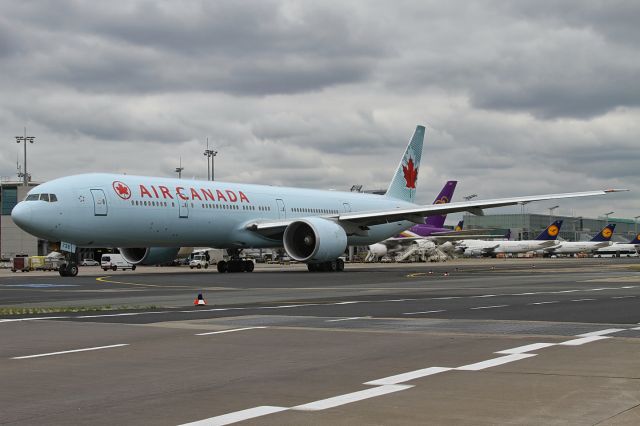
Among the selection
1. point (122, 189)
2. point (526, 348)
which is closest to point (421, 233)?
point (122, 189)

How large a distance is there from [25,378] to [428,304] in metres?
12.3

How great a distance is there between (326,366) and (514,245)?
119026 mm

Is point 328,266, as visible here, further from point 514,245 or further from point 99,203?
point 514,245

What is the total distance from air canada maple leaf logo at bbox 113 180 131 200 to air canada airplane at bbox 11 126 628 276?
0.17 ft

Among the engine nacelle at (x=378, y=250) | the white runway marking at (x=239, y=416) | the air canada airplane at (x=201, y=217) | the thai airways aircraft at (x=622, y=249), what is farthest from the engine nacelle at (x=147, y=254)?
the thai airways aircraft at (x=622, y=249)

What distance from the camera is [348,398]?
7.52m

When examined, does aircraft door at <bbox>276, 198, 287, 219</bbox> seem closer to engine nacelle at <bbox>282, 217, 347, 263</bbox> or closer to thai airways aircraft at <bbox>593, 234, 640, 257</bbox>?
engine nacelle at <bbox>282, 217, 347, 263</bbox>

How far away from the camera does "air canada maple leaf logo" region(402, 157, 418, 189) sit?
2363 inches

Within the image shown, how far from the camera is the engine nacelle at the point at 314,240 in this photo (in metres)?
43.5

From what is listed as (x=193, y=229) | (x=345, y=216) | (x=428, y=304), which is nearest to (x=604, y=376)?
(x=428, y=304)

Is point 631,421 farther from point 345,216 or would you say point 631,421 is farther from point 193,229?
point 345,216

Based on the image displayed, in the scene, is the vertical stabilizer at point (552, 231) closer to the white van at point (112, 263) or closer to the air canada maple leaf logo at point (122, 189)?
the white van at point (112, 263)

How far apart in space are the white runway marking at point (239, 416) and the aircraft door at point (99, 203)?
32.2 metres

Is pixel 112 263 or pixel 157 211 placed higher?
pixel 157 211
